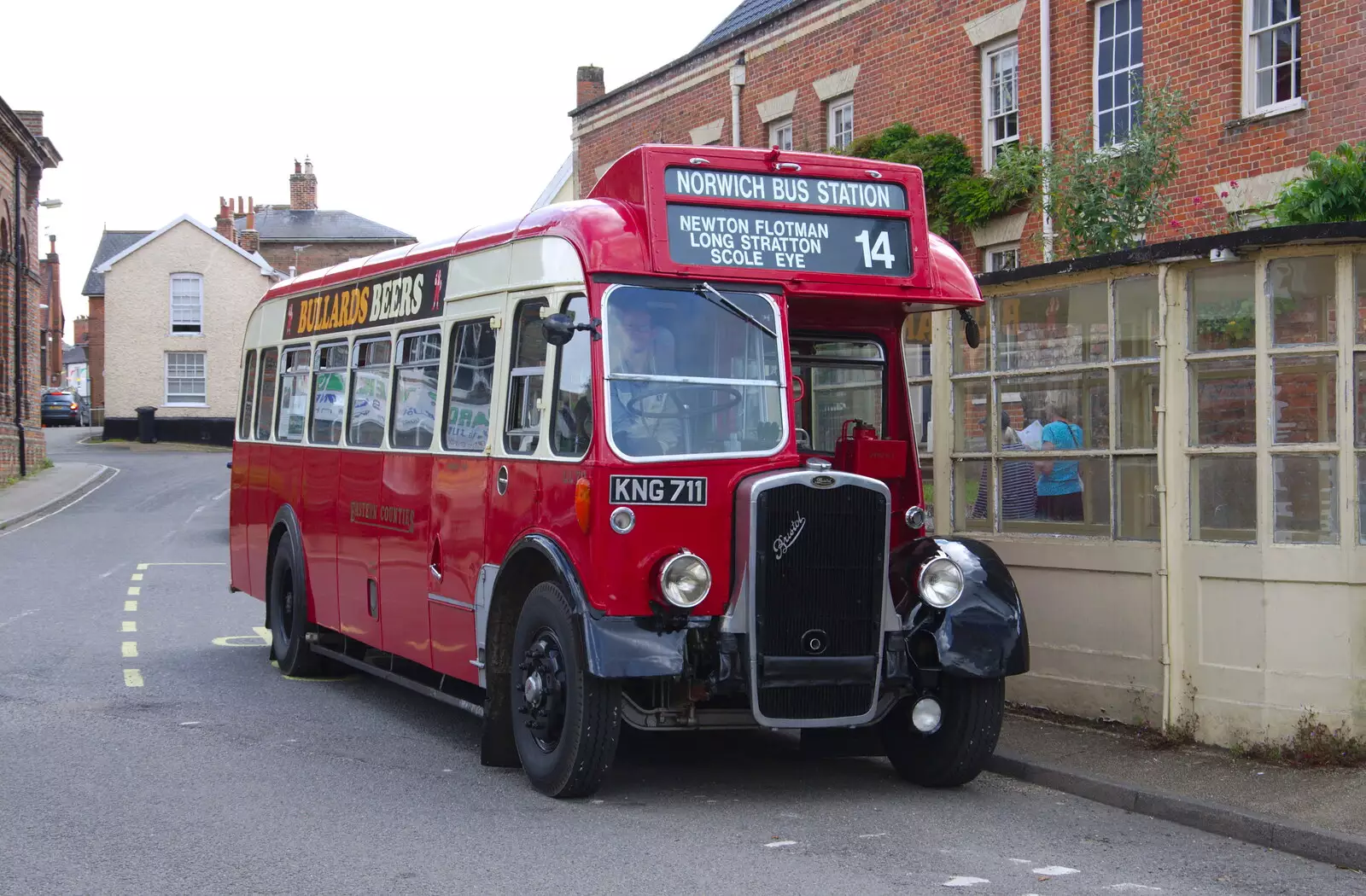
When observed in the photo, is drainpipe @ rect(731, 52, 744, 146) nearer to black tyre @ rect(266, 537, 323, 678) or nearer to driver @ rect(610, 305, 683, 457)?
black tyre @ rect(266, 537, 323, 678)

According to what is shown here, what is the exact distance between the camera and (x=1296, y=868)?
6281 millimetres

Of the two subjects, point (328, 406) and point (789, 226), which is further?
point (328, 406)

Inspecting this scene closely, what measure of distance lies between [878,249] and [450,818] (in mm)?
3518

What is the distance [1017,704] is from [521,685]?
11.4ft

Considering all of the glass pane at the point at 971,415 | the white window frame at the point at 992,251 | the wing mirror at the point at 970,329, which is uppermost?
the white window frame at the point at 992,251

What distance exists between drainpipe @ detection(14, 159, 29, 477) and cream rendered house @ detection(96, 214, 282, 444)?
63.4 ft

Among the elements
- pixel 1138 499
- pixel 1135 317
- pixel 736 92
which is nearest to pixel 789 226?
pixel 1135 317

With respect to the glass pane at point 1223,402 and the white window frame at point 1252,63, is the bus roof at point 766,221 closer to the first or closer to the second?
the glass pane at point 1223,402

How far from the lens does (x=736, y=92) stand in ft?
82.6

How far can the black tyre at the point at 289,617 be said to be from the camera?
11594mm

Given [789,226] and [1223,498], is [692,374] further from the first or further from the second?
[1223,498]

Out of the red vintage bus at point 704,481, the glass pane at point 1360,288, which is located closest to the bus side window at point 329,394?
the red vintage bus at point 704,481

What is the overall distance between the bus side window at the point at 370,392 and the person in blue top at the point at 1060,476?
4.15 meters

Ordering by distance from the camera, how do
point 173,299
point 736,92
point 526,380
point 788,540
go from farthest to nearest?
point 173,299, point 736,92, point 526,380, point 788,540
